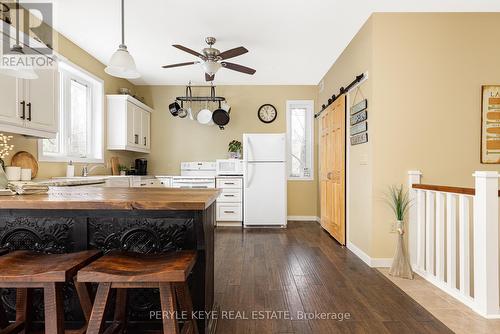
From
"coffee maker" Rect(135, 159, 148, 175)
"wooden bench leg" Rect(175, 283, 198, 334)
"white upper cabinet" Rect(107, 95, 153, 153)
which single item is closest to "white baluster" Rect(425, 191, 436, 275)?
"wooden bench leg" Rect(175, 283, 198, 334)

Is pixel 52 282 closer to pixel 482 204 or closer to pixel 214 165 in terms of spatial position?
pixel 482 204

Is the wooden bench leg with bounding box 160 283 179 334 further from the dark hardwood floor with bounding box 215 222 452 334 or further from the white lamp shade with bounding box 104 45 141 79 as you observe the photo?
the white lamp shade with bounding box 104 45 141 79

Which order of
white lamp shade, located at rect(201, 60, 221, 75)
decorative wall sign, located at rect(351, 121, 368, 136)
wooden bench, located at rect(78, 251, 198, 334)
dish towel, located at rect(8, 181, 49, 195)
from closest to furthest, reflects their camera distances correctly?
1. wooden bench, located at rect(78, 251, 198, 334)
2. dish towel, located at rect(8, 181, 49, 195)
3. decorative wall sign, located at rect(351, 121, 368, 136)
4. white lamp shade, located at rect(201, 60, 221, 75)

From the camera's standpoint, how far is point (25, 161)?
2.95 meters

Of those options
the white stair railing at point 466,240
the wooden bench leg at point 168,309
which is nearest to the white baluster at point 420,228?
the white stair railing at point 466,240

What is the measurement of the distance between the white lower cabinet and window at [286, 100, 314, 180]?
121 centimetres

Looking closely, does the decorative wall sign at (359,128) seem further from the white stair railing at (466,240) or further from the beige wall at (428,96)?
the white stair railing at (466,240)

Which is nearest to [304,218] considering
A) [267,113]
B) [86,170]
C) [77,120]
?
[267,113]

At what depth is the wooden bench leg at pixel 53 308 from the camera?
1211mm

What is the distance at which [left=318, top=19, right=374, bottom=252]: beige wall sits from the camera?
3225mm

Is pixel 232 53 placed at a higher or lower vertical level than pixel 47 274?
higher

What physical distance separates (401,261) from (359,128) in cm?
154

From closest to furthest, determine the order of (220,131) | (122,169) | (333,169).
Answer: (333,169) → (122,169) → (220,131)

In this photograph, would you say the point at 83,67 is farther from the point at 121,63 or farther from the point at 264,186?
the point at 264,186
